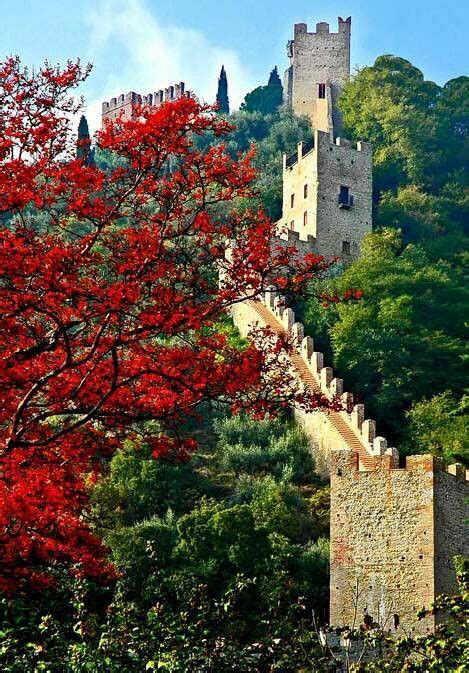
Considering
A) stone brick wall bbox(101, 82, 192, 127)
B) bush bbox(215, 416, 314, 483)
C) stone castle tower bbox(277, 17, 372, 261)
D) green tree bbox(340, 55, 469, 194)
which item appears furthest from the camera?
stone brick wall bbox(101, 82, 192, 127)

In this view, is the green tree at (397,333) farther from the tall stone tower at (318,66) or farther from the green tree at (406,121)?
the tall stone tower at (318,66)

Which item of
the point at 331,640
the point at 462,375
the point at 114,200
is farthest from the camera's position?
the point at 462,375

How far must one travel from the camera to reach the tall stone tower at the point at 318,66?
6906 cm

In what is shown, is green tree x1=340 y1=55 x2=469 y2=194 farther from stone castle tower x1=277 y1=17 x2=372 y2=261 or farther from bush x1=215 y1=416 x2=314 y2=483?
bush x1=215 y1=416 x2=314 y2=483

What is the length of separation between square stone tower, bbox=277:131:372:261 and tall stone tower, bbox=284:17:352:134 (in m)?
14.7

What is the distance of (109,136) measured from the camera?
15.0 m

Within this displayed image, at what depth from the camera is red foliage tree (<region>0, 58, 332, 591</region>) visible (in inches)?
557

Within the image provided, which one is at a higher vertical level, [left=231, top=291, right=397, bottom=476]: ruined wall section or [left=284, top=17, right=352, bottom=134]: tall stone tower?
[left=284, top=17, right=352, bottom=134]: tall stone tower

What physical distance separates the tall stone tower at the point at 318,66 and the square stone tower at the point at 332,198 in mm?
14683

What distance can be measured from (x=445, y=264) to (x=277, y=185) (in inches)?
419

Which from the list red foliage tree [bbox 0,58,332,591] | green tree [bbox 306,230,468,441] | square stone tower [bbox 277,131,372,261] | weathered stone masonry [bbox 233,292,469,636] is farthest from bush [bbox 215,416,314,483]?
red foliage tree [bbox 0,58,332,591]

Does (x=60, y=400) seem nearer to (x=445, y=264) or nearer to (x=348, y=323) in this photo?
(x=348, y=323)

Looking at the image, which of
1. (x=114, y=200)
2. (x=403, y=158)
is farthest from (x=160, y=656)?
(x=403, y=158)

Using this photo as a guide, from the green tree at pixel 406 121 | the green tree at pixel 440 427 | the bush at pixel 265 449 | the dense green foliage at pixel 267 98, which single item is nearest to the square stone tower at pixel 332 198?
the green tree at pixel 406 121
